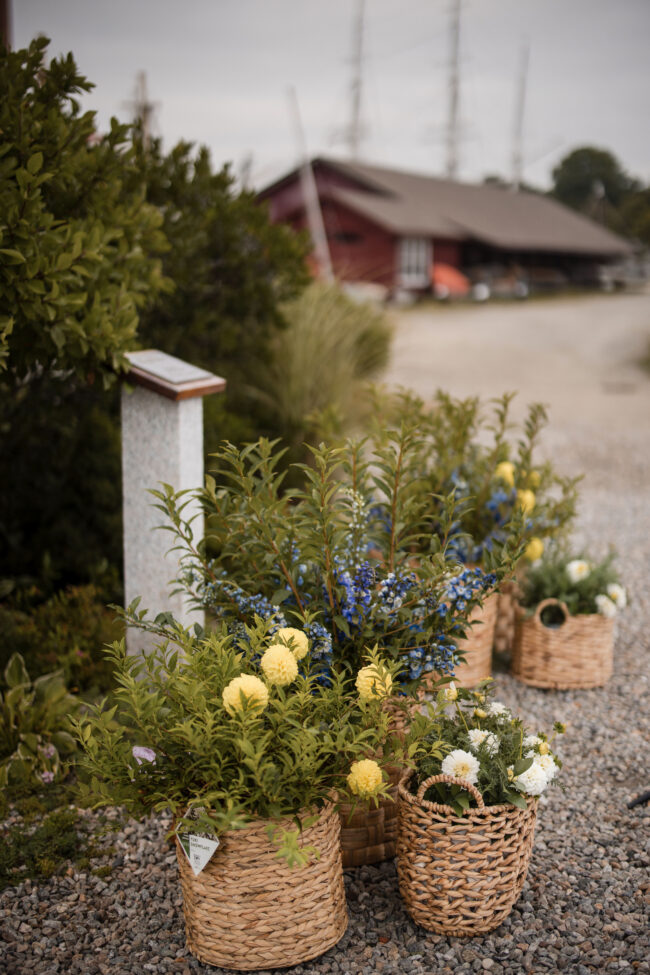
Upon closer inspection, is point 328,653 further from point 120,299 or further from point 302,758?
point 120,299

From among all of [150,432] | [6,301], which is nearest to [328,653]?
[150,432]

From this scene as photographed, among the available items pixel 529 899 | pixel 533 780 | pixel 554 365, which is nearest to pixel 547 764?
pixel 533 780

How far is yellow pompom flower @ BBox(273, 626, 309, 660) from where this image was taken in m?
2.05

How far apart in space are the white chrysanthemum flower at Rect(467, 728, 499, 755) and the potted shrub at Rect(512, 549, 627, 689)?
4.88 ft

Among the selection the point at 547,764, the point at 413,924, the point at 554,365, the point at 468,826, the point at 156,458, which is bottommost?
the point at 554,365

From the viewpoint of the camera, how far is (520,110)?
37.2m

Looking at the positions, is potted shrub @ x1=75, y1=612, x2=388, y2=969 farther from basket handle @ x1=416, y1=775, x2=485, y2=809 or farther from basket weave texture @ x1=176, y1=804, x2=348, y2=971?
basket handle @ x1=416, y1=775, x2=485, y2=809

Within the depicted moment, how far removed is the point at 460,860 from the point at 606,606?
183cm

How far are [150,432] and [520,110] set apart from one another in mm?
38814

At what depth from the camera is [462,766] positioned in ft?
6.97

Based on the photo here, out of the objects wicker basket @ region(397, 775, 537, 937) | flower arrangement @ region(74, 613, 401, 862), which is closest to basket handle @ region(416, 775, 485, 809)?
wicker basket @ region(397, 775, 537, 937)

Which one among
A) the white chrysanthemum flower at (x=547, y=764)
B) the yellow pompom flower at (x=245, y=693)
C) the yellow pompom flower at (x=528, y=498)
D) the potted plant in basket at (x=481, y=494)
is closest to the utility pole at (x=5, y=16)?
the potted plant in basket at (x=481, y=494)

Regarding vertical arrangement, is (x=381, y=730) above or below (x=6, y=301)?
below

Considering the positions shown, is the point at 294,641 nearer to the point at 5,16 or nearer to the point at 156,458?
the point at 156,458
